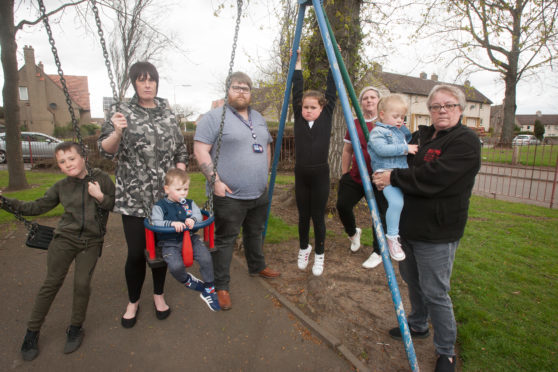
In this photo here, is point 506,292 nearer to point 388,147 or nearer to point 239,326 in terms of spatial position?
point 388,147

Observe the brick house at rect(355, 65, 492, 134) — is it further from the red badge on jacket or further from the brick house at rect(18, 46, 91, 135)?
the brick house at rect(18, 46, 91, 135)

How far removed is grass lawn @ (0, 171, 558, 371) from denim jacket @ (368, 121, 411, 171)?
165 centimetres

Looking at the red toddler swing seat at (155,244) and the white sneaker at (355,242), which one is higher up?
the red toddler swing seat at (155,244)

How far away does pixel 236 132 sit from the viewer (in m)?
2.94

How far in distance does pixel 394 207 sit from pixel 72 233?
2.57 m

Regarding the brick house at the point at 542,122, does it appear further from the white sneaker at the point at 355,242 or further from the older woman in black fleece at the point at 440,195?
the older woman in black fleece at the point at 440,195

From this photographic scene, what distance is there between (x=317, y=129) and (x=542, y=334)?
271cm

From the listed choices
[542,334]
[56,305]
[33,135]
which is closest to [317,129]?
[542,334]

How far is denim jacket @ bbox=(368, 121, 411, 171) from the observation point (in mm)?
2342

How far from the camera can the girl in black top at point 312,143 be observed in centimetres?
327

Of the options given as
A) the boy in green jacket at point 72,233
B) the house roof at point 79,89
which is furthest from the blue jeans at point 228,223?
the house roof at point 79,89

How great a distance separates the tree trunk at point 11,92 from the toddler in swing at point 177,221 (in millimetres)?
9171

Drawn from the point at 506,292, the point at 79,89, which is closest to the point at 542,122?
the point at 79,89

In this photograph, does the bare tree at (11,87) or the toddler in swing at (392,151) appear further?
the bare tree at (11,87)
